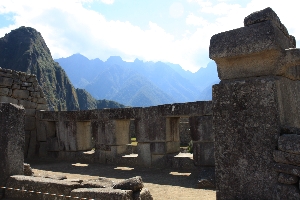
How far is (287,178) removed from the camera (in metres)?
2.96

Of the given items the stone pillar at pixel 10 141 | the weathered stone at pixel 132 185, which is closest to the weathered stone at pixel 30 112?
the stone pillar at pixel 10 141

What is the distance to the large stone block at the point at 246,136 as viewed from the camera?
317 cm

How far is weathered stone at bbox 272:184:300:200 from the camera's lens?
2.88 m

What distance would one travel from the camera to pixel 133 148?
13.8 meters

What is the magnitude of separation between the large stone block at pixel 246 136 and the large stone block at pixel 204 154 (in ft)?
14.8

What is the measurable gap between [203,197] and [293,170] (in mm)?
3149

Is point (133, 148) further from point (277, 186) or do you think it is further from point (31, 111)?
point (277, 186)

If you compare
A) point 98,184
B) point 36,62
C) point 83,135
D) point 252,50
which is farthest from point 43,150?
point 36,62

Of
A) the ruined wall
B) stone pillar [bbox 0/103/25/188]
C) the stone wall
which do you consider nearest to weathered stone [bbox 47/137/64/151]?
the ruined wall

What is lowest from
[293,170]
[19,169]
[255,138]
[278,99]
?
[19,169]

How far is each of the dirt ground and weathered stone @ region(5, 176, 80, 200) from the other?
3.31ft

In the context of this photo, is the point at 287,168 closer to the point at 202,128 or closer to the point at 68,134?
the point at 202,128

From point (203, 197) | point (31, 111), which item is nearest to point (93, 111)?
point (31, 111)

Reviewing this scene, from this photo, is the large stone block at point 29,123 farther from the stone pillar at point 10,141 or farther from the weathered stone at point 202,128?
the weathered stone at point 202,128
